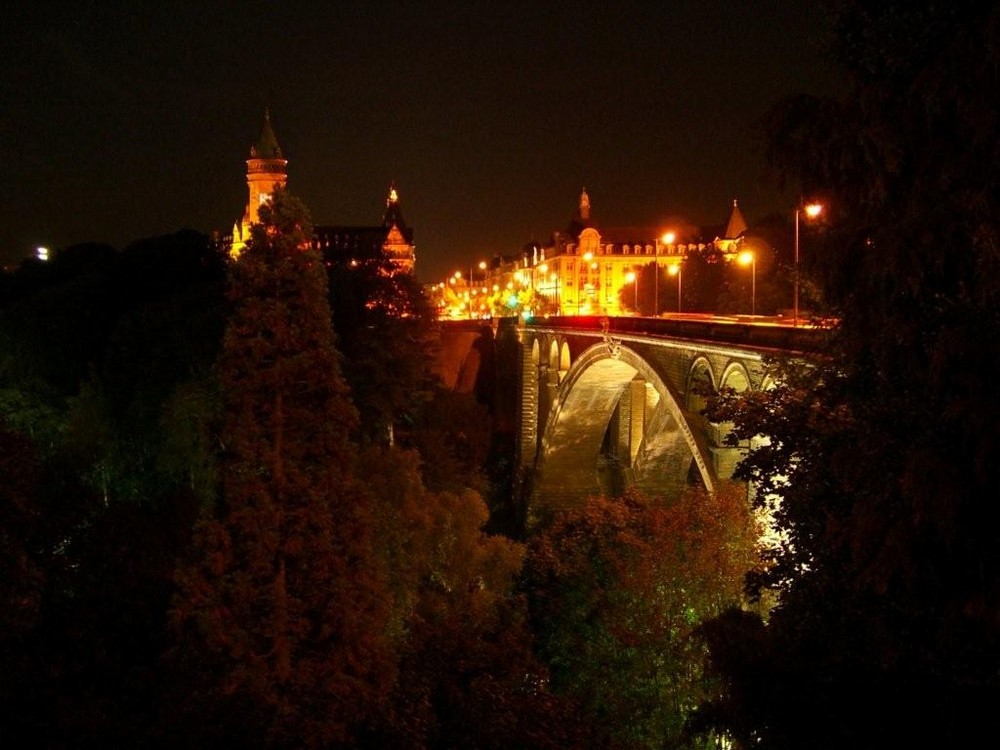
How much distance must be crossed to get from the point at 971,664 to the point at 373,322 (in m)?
31.2

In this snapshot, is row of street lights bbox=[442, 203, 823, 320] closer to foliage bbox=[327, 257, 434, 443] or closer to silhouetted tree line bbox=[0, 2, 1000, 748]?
silhouetted tree line bbox=[0, 2, 1000, 748]

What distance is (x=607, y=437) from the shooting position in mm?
42031

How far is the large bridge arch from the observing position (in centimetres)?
3353

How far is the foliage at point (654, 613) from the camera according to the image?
591 inches

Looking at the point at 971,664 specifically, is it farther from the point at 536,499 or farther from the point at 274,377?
the point at 536,499

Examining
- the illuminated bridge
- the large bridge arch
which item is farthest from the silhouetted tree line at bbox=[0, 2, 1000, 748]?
the large bridge arch

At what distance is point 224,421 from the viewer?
14945mm

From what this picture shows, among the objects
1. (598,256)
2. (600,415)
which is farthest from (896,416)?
(598,256)

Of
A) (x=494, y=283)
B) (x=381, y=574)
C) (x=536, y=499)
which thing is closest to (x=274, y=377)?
(x=381, y=574)

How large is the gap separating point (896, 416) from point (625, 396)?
31.5m

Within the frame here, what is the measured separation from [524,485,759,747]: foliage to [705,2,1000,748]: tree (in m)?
6.98

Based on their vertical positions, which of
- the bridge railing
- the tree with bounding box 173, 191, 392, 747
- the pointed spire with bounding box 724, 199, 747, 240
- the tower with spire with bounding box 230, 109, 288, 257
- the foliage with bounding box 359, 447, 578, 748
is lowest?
the foliage with bounding box 359, 447, 578, 748

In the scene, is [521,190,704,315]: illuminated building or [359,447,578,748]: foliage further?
[521,190,704,315]: illuminated building

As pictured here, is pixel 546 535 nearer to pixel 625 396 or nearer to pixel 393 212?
pixel 625 396
